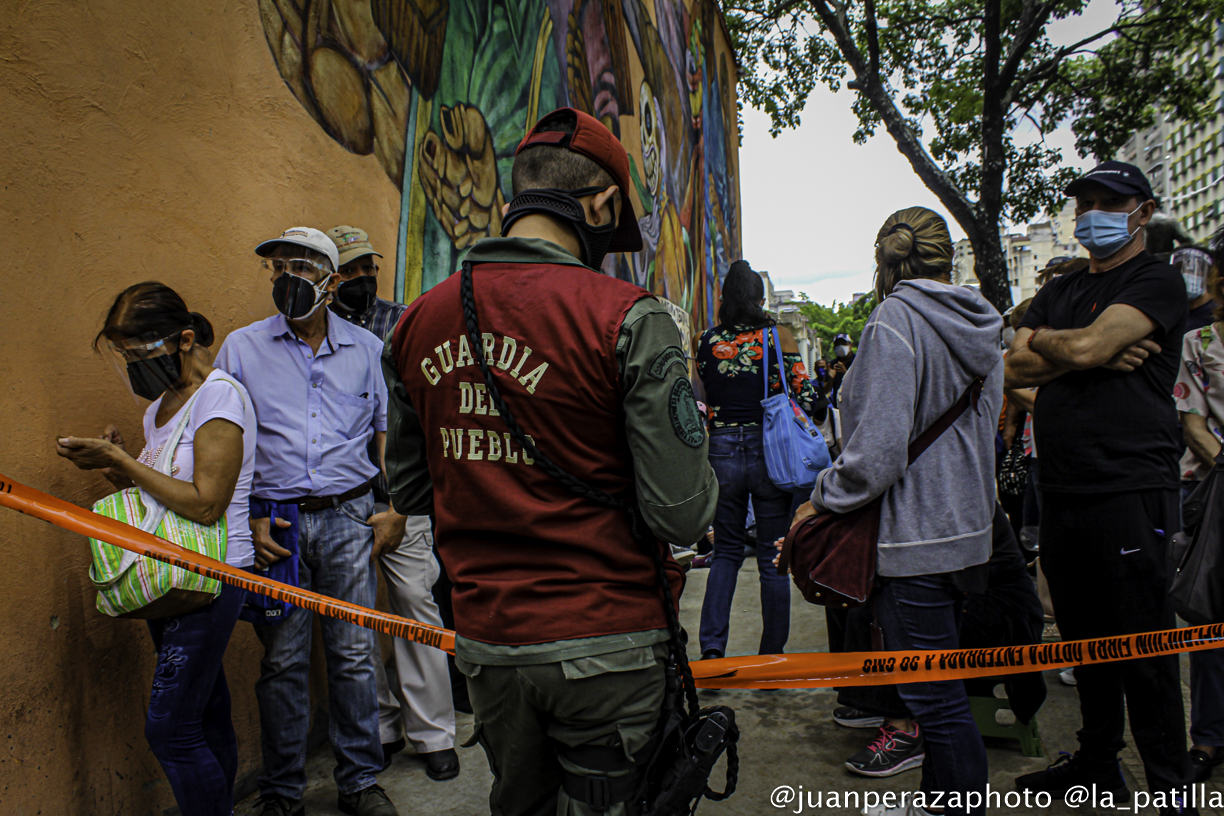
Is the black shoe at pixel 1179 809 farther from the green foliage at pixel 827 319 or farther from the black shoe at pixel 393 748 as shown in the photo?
the green foliage at pixel 827 319

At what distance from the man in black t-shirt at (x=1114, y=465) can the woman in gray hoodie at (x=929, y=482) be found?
44 centimetres

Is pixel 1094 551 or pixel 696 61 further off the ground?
pixel 696 61

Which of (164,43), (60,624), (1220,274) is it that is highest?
(164,43)

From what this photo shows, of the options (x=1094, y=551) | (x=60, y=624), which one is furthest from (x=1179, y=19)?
(x=60, y=624)

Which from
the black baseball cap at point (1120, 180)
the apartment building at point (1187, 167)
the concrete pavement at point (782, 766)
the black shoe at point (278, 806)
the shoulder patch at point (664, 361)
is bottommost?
the concrete pavement at point (782, 766)

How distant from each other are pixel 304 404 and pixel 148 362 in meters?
0.58

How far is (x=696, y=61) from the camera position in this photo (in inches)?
454

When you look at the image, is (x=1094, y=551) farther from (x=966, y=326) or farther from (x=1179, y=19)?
(x=1179, y=19)

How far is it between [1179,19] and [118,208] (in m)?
15.9

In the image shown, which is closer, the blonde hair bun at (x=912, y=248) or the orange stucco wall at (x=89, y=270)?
the orange stucco wall at (x=89, y=270)

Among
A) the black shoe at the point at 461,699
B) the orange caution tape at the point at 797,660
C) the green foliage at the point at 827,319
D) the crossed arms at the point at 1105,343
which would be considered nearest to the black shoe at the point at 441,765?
the black shoe at the point at 461,699

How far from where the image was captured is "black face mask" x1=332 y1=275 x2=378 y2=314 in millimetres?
3316

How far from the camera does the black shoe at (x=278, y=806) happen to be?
2566mm

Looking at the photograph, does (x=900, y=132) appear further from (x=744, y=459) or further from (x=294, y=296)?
(x=294, y=296)
